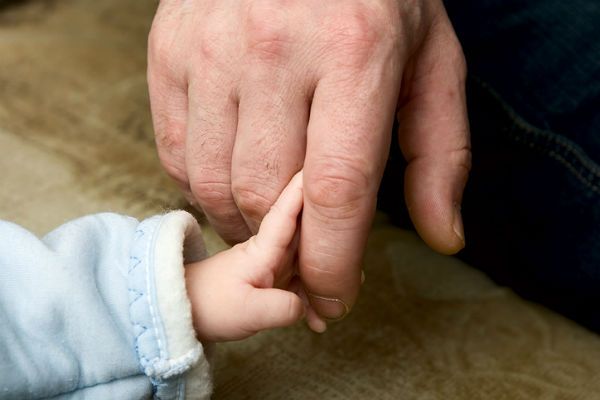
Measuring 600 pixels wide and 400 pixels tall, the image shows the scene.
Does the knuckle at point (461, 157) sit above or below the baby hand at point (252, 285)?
Answer: above

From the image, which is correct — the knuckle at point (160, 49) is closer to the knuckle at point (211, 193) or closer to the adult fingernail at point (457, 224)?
the knuckle at point (211, 193)

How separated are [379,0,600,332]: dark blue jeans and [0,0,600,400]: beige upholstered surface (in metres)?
0.04

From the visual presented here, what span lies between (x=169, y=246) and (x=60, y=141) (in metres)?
0.47

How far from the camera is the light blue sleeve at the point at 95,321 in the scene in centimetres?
49

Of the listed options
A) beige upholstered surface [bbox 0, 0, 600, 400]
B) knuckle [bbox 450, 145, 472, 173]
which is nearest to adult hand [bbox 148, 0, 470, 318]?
knuckle [bbox 450, 145, 472, 173]

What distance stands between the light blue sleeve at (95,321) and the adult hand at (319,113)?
0.26 ft

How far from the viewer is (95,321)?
19.9 inches

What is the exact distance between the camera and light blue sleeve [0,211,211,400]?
49cm

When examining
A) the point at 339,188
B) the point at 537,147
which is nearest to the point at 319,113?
the point at 339,188

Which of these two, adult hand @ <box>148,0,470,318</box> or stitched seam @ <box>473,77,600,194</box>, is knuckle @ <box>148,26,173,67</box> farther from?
stitched seam @ <box>473,77,600,194</box>

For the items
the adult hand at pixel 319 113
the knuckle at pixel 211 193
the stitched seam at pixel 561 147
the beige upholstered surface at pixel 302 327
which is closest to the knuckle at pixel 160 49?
the adult hand at pixel 319 113

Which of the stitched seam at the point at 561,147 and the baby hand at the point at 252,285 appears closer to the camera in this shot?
the baby hand at the point at 252,285

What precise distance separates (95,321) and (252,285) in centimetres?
10

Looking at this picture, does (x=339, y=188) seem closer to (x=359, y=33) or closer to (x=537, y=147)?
(x=359, y=33)
